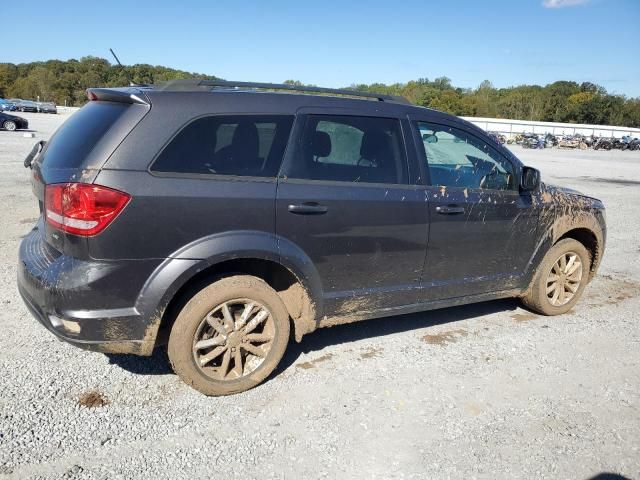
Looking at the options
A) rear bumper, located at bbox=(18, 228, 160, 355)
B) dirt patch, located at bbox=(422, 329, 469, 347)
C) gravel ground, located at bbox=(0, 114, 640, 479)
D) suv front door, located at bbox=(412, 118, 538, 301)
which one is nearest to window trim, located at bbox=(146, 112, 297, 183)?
rear bumper, located at bbox=(18, 228, 160, 355)

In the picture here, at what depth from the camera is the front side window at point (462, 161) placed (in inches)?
160

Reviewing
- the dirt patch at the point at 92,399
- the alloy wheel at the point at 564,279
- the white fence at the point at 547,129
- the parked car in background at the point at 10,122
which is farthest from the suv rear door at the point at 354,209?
the white fence at the point at 547,129

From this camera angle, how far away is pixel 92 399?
323cm

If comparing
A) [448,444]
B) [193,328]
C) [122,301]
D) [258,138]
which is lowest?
[448,444]

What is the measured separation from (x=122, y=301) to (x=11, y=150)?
56.4ft

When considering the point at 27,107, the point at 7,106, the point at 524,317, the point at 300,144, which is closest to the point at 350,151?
the point at 300,144

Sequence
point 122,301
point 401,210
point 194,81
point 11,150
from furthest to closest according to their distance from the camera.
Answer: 1. point 11,150
2. point 401,210
3. point 194,81
4. point 122,301

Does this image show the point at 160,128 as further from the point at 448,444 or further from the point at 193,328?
the point at 448,444

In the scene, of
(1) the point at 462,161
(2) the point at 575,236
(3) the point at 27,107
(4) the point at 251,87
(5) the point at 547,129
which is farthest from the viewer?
(5) the point at 547,129

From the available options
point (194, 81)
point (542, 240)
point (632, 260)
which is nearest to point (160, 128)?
point (194, 81)

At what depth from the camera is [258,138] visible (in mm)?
3350

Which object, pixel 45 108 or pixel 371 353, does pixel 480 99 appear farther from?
pixel 371 353

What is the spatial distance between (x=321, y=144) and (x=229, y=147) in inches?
26.4

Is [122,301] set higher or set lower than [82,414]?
higher
